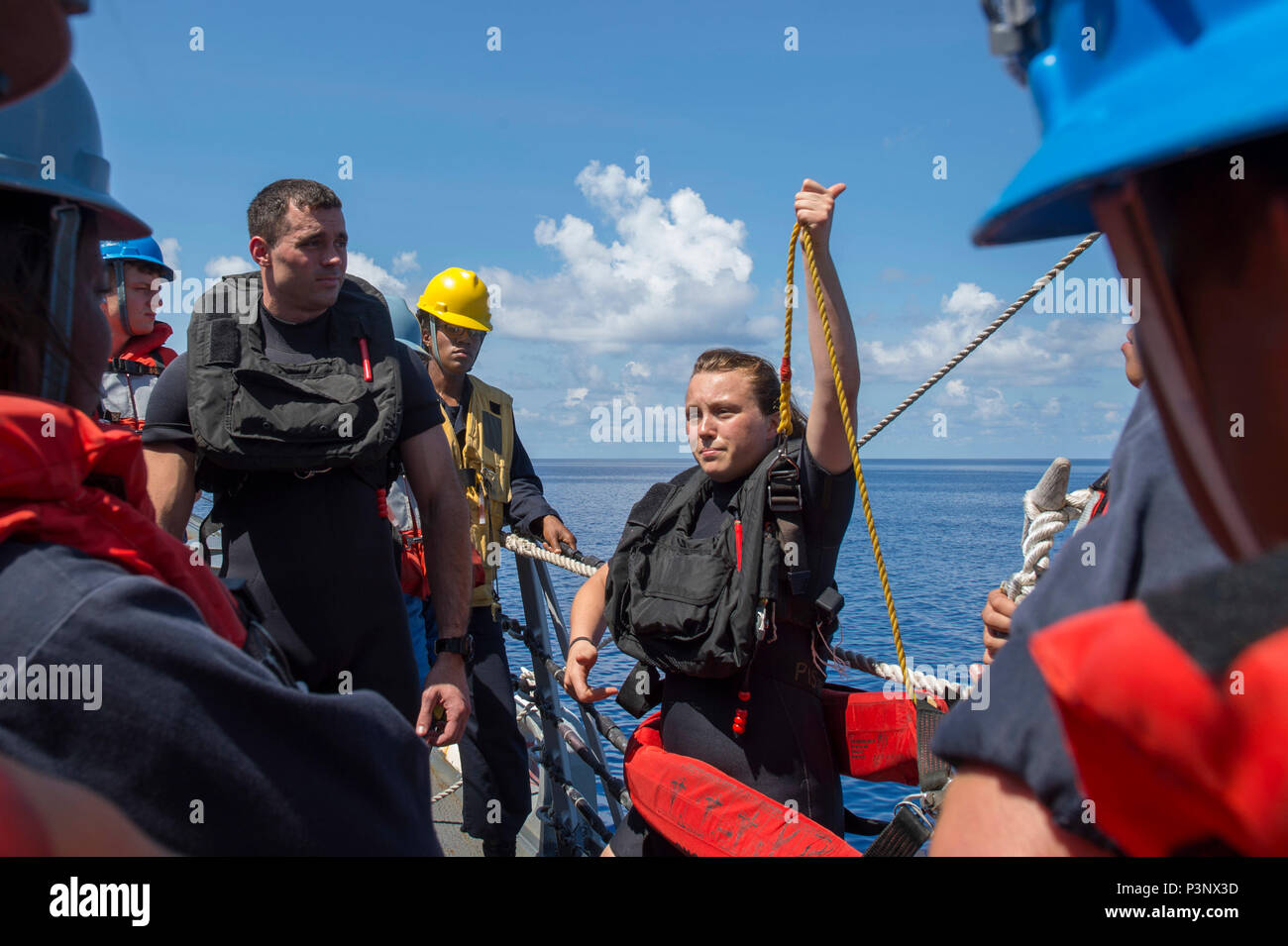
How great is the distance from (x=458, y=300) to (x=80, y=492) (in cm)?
427

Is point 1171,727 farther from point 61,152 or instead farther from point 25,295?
point 61,152

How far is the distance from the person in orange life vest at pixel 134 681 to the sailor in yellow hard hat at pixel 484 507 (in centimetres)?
282

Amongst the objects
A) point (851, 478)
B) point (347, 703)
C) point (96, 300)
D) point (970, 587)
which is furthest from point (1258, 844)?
point (970, 587)

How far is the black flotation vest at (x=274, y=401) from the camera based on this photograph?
246cm

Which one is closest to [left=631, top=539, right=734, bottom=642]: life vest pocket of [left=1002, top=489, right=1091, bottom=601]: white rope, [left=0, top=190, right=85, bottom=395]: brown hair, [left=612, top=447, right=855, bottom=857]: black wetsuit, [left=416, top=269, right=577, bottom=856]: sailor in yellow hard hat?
Answer: [left=612, top=447, right=855, bottom=857]: black wetsuit

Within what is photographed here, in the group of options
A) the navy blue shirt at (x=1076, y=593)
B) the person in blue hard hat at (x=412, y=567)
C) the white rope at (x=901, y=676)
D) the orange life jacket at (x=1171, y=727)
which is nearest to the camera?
the orange life jacket at (x=1171, y=727)

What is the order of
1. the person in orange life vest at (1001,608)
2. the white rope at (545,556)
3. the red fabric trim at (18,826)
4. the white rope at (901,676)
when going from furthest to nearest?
1. the white rope at (545,556)
2. the white rope at (901,676)
3. the person in orange life vest at (1001,608)
4. the red fabric trim at (18,826)

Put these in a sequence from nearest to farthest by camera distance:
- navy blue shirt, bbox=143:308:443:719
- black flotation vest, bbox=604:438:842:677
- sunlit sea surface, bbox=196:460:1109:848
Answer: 1. black flotation vest, bbox=604:438:842:677
2. navy blue shirt, bbox=143:308:443:719
3. sunlit sea surface, bbox=196:460:1109:848

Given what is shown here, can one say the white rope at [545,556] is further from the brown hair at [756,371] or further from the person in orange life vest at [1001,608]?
the person in orange life vest at [1001,608]

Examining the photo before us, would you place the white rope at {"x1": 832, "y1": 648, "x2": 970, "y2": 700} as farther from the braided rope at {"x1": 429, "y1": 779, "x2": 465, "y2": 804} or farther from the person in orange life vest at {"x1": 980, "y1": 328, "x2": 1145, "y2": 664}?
the braided rope at {"x1": 429, "y1": 779, "x2": 465, "y2": 804}

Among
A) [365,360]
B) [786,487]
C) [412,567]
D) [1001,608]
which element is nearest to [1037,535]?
[1001,608]

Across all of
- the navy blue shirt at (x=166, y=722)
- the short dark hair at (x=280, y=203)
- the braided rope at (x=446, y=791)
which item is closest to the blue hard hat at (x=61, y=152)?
the navy blue shirt at (x=166, y=722)

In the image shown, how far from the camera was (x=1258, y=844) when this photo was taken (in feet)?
1.29

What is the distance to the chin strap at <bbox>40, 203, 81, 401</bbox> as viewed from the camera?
3.24ft
